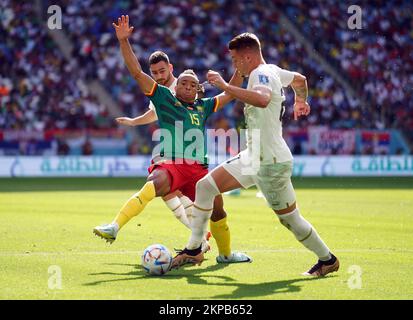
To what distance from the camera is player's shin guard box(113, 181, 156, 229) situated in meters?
9.29

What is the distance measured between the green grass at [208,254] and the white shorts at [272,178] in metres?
0.78

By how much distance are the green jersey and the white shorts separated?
1.32 m

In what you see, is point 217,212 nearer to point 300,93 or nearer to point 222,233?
point 222,233

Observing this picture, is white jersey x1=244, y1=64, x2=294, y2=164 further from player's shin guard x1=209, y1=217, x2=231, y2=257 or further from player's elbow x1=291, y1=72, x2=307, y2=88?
player's shin guard x1=209, y1=217, x2=231, y2=257

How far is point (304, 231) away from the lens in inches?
330

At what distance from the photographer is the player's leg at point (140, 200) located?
29.5 ft

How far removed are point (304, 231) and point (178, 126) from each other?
216cm

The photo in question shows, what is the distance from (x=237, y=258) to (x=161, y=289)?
83.9 inches

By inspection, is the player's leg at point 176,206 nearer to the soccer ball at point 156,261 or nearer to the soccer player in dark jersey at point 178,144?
the soccer player in dark jersey at point 178,144

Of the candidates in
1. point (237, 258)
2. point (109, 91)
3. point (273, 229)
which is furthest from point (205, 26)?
point (237, 258)

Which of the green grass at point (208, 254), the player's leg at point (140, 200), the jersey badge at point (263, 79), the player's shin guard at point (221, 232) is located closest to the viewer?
the green grass at point (208, 254)

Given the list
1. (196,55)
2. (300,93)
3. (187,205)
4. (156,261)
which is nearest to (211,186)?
(156,261)

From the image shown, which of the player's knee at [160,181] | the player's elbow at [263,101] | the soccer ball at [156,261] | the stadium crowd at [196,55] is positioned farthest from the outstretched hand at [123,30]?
the stadium crowd at [196,55]
